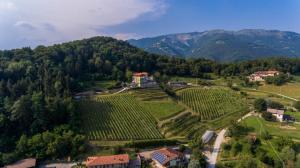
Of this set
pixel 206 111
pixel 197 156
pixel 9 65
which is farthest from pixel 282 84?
pixel 9 65

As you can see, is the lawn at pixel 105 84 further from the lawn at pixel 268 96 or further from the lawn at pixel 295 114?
the lawn at pixel 295 114

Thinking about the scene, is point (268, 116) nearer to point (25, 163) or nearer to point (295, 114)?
point (295, 114)

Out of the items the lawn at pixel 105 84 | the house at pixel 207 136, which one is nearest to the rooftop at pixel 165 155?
the house at pixel 207 136

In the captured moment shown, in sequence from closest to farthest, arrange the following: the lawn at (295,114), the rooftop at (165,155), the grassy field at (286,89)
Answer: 1. the rooftop at (165,155)
2. the lawn at (295,114)
3. the grassy field at (286,89)

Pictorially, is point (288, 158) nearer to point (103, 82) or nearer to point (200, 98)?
point (200, 98)

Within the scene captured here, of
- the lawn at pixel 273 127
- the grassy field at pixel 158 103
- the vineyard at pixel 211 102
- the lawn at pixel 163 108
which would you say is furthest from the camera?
the vineyard at pixel 211 102

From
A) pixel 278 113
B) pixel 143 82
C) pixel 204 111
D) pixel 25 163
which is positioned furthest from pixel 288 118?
pixel 25 163
